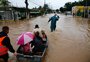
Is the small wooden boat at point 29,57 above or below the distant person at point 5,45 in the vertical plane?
below

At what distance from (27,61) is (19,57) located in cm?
35

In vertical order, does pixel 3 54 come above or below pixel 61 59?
above

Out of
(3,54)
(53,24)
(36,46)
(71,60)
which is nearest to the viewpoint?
(3,54)

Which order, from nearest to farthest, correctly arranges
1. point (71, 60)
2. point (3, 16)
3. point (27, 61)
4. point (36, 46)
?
point (27, 61)
point (36, 46)
point (71, 60)
point (3, 16)

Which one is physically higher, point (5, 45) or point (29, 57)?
point (5, 45)

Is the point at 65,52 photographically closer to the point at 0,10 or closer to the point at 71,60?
the point at 71,60

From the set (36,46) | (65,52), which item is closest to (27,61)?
(36,46)

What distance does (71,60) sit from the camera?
36.2ft

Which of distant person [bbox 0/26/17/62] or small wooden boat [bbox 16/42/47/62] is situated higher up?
distant person [bbox 0/26/17/62]

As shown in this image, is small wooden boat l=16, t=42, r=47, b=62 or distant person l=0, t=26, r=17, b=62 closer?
distant person l=0, t=26, r=17, b=62

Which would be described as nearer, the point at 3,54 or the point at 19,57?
the point at 3,54

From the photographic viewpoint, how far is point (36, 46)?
31.3 feet

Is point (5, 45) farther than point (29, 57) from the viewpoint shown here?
No

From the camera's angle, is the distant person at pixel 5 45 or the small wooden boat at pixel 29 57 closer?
the distant person at pixel 5 45
